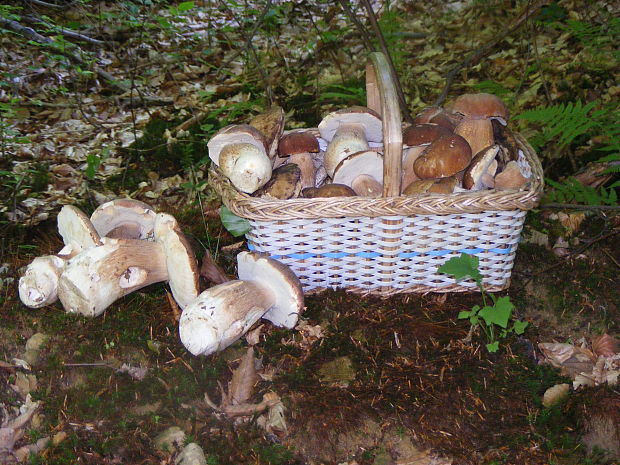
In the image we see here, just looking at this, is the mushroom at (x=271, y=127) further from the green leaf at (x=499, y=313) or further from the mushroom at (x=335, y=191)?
the green leaf at (x=499, y=313)

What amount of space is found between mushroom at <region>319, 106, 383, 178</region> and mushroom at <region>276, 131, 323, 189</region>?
90 millimetres

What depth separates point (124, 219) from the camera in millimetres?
2881

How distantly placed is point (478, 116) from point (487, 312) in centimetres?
110

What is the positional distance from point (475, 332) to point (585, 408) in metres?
0.55

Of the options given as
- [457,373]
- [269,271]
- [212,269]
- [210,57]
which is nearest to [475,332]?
[457,373]

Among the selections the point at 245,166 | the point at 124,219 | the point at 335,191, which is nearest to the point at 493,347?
the point at 335,191

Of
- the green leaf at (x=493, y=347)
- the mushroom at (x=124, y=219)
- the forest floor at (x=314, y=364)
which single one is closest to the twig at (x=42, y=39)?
the forest floor at (x=314, y=364)

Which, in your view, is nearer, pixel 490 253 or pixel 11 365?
pixel 11 365

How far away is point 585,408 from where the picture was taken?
7.38 ft

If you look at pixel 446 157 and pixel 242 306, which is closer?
pixel 242 306

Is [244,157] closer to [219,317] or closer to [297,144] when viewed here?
[297,144]

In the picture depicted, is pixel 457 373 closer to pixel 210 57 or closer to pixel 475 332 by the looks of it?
pixel 475 332

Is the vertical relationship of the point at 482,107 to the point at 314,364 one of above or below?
above

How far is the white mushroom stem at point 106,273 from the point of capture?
2.50m
